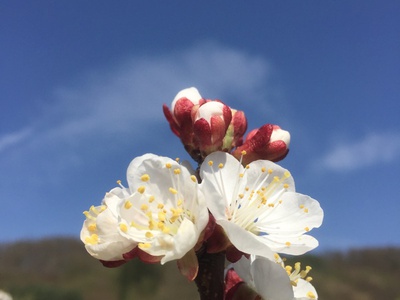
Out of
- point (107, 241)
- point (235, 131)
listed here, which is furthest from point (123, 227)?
point (235, 131)

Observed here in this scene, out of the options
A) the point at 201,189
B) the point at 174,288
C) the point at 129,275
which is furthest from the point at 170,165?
the point at 174,288

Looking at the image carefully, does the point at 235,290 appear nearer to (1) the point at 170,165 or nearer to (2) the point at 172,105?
(1) the point at 170,165

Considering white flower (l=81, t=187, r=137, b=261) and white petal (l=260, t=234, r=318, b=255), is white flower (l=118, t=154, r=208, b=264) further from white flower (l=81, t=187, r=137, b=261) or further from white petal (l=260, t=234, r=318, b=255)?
white petal (l=260, t=234, r=318, b=255)

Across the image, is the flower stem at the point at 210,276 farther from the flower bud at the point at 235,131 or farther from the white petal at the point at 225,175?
the flower bud at the point at 235,131

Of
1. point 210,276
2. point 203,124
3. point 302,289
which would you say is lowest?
point 210,276

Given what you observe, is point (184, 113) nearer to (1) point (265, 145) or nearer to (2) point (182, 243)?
(1) point (265, 145)

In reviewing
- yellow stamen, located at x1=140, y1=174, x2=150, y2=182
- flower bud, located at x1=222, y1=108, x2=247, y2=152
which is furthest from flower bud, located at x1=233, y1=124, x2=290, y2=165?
yellow stamen, located at x1=140, y1=174, x2=150, y2=182
